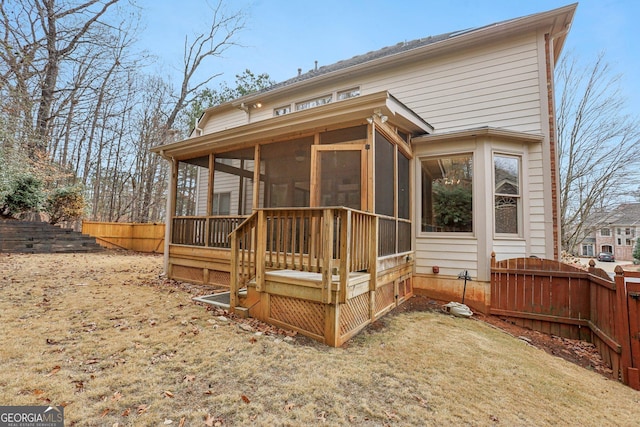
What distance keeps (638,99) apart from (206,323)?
Answer: 17.3 m

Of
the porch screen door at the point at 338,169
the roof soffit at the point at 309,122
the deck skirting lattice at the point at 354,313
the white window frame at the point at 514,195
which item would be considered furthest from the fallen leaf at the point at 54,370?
the white window frame at the point at 514,195

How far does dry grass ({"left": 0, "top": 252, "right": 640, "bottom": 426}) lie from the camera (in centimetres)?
234

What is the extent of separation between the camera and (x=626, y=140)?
35.7ft

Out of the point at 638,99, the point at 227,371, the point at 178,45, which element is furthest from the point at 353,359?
the point at 178,45

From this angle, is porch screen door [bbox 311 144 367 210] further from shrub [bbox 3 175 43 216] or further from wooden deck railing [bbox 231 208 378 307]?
shrub [bbox 3 175 43 216]

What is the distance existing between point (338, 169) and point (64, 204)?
591 inches

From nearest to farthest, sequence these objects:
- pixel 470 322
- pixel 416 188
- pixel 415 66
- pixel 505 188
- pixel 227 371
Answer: pixel 227 371 → pixel 470 322 → pixel 505 188 → pixel 416 188 → pixel 415 66

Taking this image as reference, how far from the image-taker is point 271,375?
2.88 meters

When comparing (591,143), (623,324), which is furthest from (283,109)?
(591,143)

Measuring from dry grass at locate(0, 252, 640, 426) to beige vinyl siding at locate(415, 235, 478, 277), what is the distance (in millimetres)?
1595

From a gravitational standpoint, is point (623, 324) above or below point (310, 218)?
below

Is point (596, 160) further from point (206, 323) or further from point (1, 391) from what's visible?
point (1, 391)

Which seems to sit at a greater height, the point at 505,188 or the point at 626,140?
the point at 626,140

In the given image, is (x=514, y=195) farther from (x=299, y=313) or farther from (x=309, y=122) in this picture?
(x=299, y=313)
